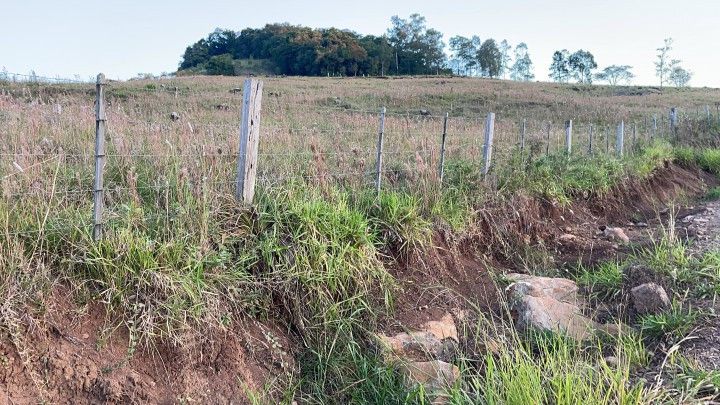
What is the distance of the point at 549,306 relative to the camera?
4.54 meters

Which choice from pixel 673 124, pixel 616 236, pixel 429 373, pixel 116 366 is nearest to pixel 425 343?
pixel 429 373

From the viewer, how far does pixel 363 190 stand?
5.66 m

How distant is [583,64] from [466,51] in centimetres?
1716

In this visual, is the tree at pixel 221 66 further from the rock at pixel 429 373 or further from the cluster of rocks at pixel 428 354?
the rock at pixel 429 373

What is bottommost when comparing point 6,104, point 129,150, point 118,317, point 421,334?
point 421,334

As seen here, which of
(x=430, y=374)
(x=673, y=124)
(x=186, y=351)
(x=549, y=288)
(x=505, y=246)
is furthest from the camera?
(x=673, y=124)

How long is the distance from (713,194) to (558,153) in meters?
3.84

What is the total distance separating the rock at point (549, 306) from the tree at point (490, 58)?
7884cm

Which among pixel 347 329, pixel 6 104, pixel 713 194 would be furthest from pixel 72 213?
pixel 713 194

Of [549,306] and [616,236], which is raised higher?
[616,236]

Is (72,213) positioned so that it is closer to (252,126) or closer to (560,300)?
(252,126)

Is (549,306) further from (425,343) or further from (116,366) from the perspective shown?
(116,366)

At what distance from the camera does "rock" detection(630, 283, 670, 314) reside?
13.9ft

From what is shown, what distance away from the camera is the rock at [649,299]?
4242 mm
